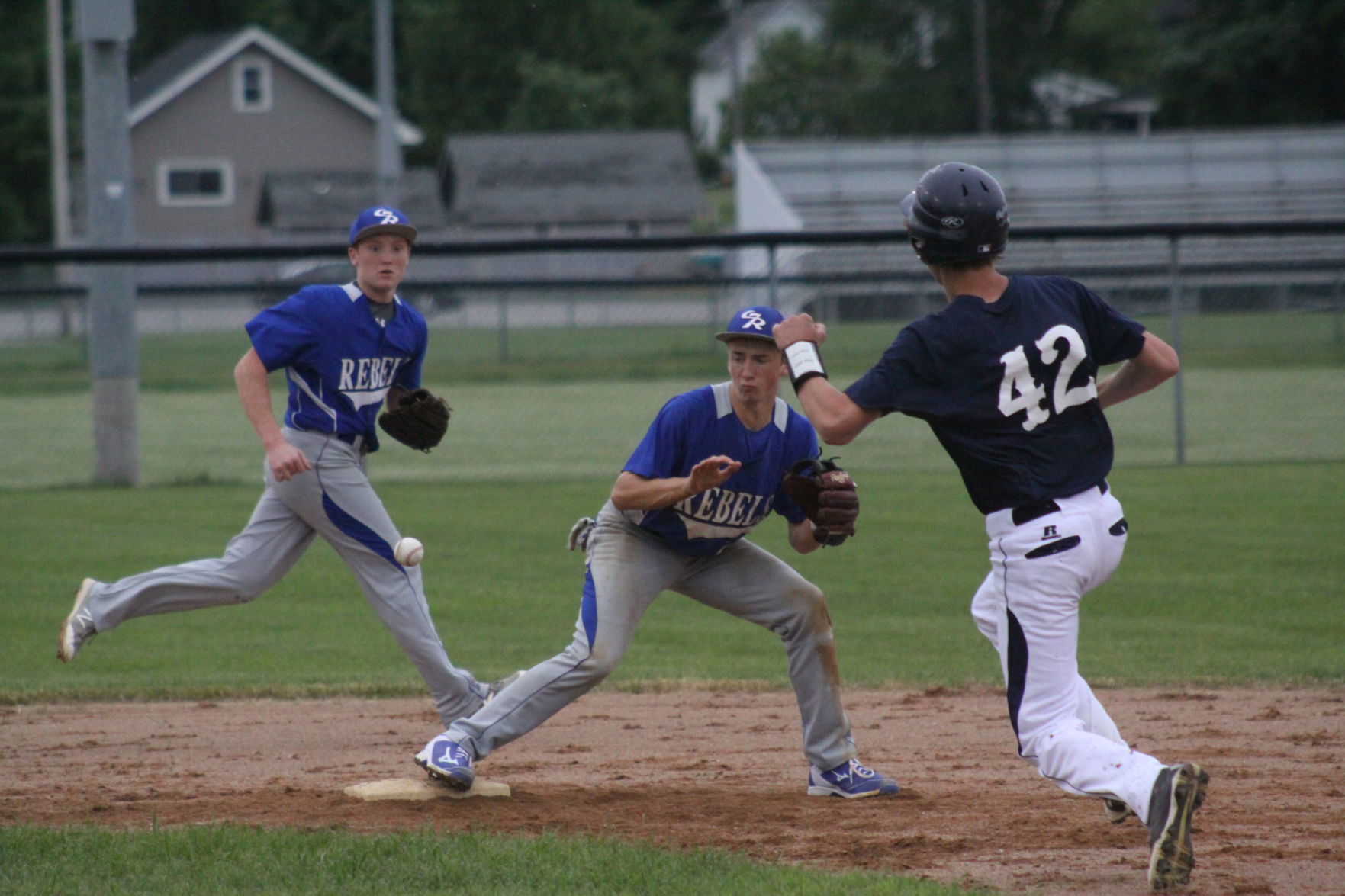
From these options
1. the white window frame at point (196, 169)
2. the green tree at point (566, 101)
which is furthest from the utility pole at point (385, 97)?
the green tree at point (566, 101)

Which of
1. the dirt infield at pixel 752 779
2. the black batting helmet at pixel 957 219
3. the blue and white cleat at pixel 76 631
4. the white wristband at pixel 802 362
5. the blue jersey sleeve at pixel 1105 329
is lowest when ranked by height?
the dirt infield at pixel 752 779

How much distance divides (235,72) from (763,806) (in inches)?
2018

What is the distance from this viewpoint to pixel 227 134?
172 ft

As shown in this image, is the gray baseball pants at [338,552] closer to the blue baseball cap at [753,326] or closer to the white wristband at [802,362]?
the blue baseball cap at [753,326]

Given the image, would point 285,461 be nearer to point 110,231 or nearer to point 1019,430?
point 1019,430

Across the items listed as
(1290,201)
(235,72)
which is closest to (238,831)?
(1290,201)

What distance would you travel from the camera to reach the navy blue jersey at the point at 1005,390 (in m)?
4.21

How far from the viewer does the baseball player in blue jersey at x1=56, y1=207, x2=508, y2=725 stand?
5809 millimetres

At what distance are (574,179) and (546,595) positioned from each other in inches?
1545

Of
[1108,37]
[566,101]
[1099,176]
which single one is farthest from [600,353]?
[1108,37]

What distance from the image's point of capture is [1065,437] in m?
4.28

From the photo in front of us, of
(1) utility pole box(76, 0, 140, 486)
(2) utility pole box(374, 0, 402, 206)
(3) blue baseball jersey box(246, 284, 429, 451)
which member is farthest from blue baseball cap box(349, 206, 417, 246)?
(2) utility pole box(374, 0, 402, 206)

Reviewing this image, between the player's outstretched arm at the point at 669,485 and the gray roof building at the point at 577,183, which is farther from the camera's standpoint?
the gray roof building at the point at 577,183

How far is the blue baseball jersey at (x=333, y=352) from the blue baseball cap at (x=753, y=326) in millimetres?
1659
